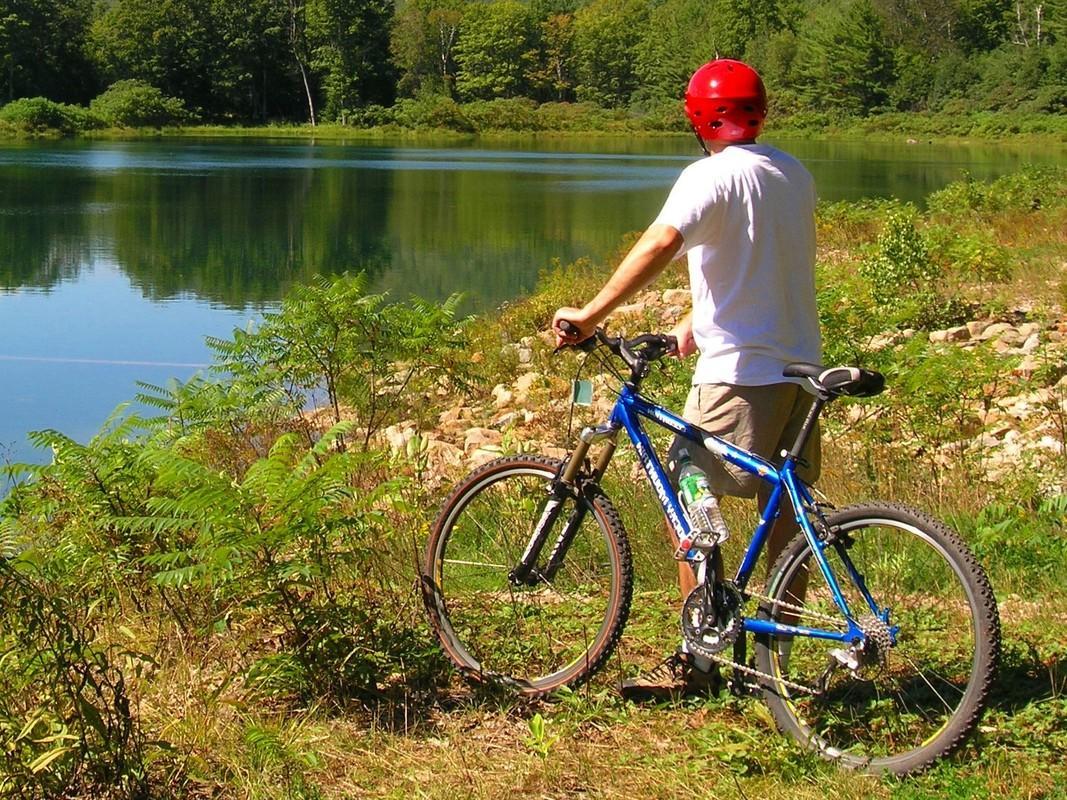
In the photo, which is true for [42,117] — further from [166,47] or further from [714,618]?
[714,618]

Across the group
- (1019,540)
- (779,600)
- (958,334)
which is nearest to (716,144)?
(779,600)

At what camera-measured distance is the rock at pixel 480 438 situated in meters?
10.4

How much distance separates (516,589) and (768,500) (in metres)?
0.92

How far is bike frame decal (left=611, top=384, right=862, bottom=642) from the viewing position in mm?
3623

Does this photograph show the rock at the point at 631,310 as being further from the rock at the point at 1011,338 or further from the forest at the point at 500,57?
the forest at the point at 500,57

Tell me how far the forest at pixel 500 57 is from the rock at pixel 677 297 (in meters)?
71.2

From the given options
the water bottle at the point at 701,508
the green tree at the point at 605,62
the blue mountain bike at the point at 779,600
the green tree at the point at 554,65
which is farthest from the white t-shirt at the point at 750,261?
the green tree at the point at 554,65

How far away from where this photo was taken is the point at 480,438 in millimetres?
10570

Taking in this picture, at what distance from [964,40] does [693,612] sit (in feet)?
379

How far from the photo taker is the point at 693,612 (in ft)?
12.9

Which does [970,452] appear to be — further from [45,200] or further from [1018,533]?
[45,200]

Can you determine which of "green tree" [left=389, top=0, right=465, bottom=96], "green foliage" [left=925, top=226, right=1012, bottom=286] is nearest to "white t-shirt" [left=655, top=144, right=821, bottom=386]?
"green foliage" [left=925, top=226, right=1012, bottom=286]

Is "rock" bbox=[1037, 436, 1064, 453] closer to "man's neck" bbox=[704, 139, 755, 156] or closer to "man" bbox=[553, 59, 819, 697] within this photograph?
"man" bbox=[553, 59, 819, 697]

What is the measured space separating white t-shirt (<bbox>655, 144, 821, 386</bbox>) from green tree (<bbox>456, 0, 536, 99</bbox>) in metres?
113
